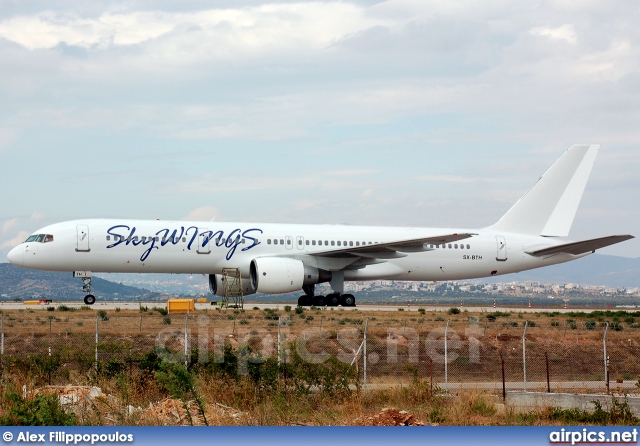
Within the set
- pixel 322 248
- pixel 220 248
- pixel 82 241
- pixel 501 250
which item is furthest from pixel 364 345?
pixel 501 250

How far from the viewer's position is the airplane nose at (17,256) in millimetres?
39906

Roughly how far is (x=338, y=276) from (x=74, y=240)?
41.5 ft

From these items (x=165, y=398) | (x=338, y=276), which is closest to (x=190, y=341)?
(x=165, y=398)

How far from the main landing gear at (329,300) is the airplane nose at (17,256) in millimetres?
13304

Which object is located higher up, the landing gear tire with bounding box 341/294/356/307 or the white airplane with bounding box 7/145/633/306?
the white airplane with bounding box 7/145/633/306

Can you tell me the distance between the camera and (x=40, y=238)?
3978 centimetres

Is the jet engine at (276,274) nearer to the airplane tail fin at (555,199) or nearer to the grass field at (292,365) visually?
the grass field at (292,365)

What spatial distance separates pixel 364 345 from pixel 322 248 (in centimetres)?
2247

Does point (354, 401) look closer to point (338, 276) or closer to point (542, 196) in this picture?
point (338, 276)

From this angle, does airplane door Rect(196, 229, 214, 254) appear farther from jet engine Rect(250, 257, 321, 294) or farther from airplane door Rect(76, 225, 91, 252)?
airplane door Rect(76, 225, 91, 252)

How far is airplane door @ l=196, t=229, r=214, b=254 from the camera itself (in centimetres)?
4059

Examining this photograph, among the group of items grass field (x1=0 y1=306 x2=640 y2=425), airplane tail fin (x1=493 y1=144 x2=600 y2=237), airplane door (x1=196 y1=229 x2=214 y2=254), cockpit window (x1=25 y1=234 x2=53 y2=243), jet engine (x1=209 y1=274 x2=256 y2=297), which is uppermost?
airplane tail fin (x1=493 y1=144 x2=600 y2=237)

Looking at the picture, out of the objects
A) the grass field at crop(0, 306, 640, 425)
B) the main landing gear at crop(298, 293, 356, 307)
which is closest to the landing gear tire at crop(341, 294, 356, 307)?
the main landing gear at crop(298, 293, 356, 307)

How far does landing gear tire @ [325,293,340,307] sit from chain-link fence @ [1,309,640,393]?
5.13m
